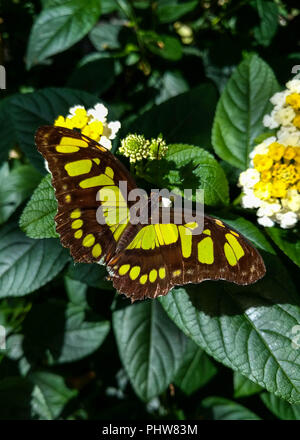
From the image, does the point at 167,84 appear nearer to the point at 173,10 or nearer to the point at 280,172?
the point at 173,10

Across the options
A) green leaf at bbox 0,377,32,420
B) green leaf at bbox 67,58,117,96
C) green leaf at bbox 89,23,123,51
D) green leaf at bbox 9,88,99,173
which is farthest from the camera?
green leaf at bbox 89,23,123,51

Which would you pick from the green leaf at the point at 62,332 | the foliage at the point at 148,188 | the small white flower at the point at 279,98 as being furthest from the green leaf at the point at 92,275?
the small white flower at the point at 279,98

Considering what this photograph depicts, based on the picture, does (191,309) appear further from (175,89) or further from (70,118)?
(175,89)

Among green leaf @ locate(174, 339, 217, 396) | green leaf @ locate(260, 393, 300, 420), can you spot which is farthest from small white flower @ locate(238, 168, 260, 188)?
green leaf @ locate(260, 393, 300, 420)

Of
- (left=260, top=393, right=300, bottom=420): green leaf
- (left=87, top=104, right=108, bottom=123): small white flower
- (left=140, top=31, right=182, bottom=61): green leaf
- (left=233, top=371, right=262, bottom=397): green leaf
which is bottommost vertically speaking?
(left=260, top=393, right=300, bottom=420): green leaf

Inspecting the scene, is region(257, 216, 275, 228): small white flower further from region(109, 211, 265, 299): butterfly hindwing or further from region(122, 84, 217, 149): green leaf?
region(122, 84, 217, 149): green leaf

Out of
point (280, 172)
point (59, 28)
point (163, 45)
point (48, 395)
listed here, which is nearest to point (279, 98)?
point (280, 172)
